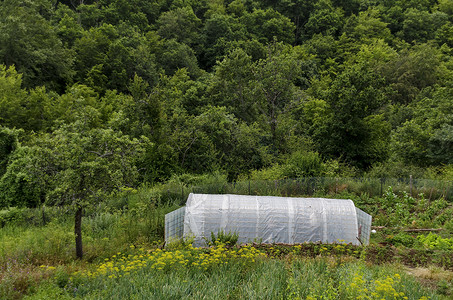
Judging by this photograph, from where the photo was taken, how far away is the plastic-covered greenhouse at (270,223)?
11.5 meters

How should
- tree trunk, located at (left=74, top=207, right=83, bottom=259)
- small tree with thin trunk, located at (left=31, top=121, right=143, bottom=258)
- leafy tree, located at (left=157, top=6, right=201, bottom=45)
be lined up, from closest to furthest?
small tree with thin trunk, located at (left=31, top=121, right=143, bottom=258) → tree trunk, located at (left=74, top=207, right=83, bottom=259) → leafy tree, located at (left=157, top=6, right=201, bottom=45)

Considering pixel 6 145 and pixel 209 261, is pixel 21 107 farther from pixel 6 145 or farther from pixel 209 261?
pixel 209 261

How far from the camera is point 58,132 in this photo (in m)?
9.32

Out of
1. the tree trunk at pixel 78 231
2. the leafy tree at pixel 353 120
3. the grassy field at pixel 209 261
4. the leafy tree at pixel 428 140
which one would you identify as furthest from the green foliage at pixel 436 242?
the leafy tree at pixel 353 120

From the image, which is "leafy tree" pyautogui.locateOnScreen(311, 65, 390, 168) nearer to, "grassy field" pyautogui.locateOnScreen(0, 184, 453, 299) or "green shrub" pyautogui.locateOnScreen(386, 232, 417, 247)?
"grassy field" pyautogui.locateOnScreen(0, 184, 453, 299)

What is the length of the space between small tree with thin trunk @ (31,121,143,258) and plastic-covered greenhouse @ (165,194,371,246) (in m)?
2.78

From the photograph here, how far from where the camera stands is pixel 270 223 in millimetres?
11656

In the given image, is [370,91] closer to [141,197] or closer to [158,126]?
[158,126]

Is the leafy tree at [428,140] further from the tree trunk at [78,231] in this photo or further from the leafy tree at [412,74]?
the tree trunk at [78,231]

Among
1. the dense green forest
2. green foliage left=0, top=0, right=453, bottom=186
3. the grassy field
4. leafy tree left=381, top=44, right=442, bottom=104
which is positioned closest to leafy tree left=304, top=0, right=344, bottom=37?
green foliage left=0, top=0, right=453, bottom=186

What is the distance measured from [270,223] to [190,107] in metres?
18.0

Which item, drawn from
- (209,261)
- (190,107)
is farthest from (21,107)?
(209,261)

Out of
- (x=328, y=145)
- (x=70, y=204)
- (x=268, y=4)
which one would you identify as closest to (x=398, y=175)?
(x=328, y=145)

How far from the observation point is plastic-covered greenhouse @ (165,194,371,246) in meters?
11.5
